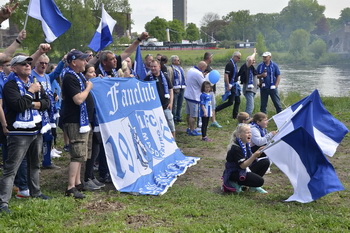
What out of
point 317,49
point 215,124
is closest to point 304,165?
point 215,124

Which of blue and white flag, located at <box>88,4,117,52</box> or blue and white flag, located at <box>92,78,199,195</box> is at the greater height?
blue and white flag, located at <box>88,4,117,52</box>

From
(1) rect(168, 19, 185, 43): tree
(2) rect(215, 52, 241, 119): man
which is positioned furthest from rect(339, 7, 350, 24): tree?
(2) rect(215, 52, 241, 119): man

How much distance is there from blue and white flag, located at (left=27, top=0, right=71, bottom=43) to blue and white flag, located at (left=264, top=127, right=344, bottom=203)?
140 inches

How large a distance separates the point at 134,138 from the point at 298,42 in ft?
249

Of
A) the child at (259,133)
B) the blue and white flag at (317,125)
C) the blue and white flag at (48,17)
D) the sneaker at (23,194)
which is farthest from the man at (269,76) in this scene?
the sneaker at (23,194)

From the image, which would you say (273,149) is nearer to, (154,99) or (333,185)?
(333,185)

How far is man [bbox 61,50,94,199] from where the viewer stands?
5.85 meters

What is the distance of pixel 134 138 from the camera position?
7047 millimetres

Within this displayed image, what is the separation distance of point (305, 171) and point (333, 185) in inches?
15.8

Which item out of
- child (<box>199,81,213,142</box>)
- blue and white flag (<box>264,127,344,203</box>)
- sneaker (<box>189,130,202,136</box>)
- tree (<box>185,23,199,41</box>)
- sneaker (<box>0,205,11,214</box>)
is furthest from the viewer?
tree (<box>185,23,199,41</box>)

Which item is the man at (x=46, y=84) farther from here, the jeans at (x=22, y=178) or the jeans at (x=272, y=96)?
the jeans at (x=272, y=96)

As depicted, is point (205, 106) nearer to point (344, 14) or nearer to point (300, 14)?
point (300, 14)

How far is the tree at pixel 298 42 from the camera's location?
76662 mm

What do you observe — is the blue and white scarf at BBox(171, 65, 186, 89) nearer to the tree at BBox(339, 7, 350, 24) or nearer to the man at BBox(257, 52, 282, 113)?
the man at BBox(257, 52, 282, 113)
